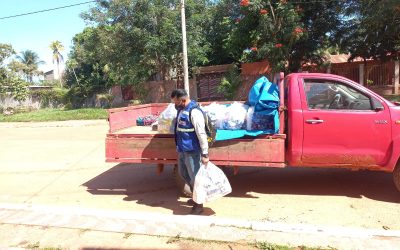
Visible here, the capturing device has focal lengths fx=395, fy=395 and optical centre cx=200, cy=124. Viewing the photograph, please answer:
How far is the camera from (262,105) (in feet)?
18.0

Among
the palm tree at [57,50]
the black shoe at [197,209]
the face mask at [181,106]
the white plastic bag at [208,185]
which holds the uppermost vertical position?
the palm tree at [57,50]

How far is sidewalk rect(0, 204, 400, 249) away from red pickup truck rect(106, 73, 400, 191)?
1.17m

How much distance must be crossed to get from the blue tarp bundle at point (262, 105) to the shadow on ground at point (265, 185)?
1.08m

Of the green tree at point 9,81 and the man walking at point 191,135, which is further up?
the green tree at point 9,81

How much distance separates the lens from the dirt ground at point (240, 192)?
5215 mm

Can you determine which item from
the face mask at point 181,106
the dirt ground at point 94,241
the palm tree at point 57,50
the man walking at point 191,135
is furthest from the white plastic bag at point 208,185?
the palm tree at point 57,50

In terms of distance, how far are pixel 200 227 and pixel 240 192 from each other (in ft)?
5.61

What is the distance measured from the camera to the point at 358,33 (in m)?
23.4

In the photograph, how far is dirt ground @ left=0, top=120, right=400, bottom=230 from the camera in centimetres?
521

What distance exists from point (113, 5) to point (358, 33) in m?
14.3

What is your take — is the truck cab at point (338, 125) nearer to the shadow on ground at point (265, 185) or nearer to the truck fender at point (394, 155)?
the truck fender at point (394, 155)

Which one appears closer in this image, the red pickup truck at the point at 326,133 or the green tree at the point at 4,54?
the red pickup truck at the point at 326,133

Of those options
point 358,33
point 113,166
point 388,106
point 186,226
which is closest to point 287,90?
point 388,106

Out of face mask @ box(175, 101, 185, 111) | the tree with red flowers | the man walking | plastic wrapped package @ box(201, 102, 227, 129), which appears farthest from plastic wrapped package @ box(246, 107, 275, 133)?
the tree with red flowers
